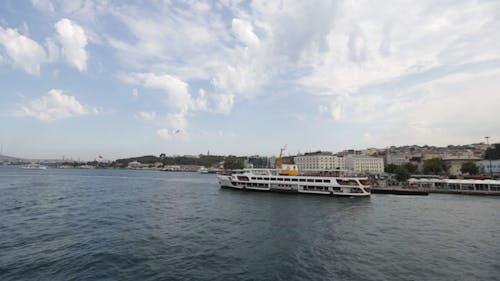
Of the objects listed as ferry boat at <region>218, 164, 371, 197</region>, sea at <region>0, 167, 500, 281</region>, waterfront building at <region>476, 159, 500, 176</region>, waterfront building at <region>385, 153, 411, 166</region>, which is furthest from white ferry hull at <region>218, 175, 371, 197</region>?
waterfront building at <region>385, 153, 411, 166</region>

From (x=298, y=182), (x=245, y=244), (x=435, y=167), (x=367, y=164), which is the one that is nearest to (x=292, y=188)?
(x=298, y=182)

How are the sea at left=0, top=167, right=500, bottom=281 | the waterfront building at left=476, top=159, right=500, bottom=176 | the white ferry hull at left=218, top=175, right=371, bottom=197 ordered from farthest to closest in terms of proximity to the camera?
1. the waterfront building at left=476, top=159, right=500, bottom=176
2. the white ferry hull at left=218, top=175, right=371, bottom=197
3. the sea at left=0, top=167, right=500, bottom=281

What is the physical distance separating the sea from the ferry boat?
14.4m

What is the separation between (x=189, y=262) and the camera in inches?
648

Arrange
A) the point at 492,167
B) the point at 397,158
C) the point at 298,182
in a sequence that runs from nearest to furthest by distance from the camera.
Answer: the point at 298,182 < the point at 492,167 < the point at 397,158

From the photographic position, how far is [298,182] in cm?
5303

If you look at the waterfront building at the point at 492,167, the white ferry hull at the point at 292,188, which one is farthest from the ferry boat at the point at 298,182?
the waterfront building at the point at 492,167

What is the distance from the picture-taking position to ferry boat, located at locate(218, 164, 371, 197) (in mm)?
49406

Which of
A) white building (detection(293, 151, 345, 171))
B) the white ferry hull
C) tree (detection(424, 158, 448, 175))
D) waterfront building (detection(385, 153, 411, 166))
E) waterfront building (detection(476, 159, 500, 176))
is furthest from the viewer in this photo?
white building (detection(293, 151, 345, 171))

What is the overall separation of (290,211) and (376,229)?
1108 centimetres

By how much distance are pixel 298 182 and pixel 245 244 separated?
111 ft

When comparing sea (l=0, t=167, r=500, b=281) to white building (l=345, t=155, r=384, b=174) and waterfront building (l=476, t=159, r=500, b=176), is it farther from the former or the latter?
white building (l=345, t=155, r=384, b=174)

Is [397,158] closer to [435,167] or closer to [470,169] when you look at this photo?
[435,167]

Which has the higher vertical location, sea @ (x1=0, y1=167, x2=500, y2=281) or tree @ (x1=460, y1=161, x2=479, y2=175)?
tree @ (x1=460, y1=161, x2=479, y2=175)
